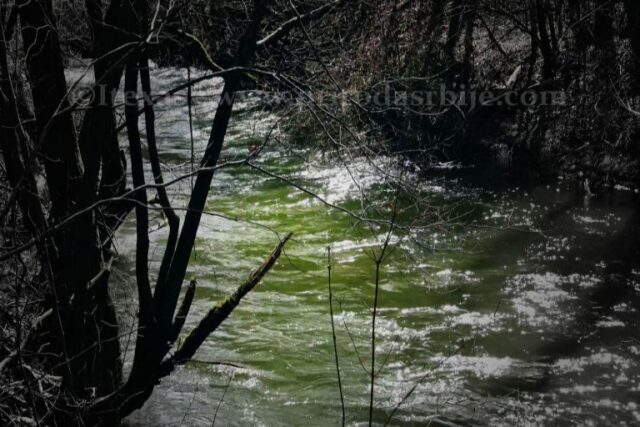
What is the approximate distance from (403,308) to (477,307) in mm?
1004

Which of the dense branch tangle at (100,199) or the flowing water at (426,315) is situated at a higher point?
the dense branch tangle at (100,199)

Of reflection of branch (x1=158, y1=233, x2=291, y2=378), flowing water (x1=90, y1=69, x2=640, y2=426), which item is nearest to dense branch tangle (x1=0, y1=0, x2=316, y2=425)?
reflection of branch (x1=158, y1=233, x2=291, y2=378)

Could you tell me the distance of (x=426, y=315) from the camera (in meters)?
9.24

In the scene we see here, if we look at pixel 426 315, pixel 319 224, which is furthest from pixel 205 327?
pixel 319 224

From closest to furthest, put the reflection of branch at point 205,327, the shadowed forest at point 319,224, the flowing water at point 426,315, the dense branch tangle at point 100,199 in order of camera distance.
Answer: the dense branch tangle at point 100,199 < the shadowed forest at point 319,224 < the reflection of branch at point 205,327 < the flowing water at point 426,315

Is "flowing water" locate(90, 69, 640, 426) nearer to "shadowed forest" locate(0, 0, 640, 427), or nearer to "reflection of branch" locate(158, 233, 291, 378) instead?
"shadowed forest" locate(0, 0, 640, 427)

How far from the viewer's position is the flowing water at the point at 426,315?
23.4 ft

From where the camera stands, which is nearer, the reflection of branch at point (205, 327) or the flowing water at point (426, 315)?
the reflection of branch at point (205, 327)

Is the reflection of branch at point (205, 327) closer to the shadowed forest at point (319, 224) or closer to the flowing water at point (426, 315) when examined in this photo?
the shadowed forest at point (319, 224)

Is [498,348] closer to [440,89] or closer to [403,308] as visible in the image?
[403,308]

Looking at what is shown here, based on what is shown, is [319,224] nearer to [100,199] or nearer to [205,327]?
[205,327]

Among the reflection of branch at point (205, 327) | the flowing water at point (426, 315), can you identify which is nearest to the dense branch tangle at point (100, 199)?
the reflection of branch at point (205, 327)

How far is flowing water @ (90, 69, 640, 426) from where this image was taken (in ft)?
23.4

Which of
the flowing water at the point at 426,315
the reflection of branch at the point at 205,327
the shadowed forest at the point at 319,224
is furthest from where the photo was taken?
the flowing water at the point at 426,315
